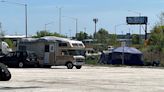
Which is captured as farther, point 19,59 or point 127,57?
point 127,57

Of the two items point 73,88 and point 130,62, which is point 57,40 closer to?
point 130,62

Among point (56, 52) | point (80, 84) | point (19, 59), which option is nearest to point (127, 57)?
point (56, 52)

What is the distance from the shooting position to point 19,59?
4722cm

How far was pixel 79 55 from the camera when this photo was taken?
48250 millimetres

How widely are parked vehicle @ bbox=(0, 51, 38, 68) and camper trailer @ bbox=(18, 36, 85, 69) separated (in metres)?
1.04

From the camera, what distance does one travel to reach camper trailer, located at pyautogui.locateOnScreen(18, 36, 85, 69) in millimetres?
47312

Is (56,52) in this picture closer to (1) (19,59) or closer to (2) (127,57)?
(1) (19,59)

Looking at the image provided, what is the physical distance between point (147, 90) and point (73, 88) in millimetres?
3045

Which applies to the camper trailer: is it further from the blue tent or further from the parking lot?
the parking lot

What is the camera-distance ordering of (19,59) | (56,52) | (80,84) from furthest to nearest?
(56,52), (19,59), (80,84)

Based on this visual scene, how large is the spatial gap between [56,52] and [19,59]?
11.0 feet

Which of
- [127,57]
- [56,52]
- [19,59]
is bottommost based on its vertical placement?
[127,57]

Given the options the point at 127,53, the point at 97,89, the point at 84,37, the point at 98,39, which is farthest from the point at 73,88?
the point at 84,37

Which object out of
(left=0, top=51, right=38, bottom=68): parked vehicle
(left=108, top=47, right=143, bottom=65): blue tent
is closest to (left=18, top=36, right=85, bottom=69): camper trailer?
(left=0, top=51, right=38, bottom=68): parked vehicle
